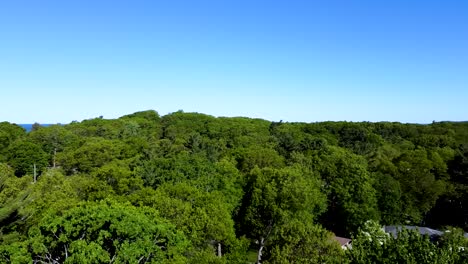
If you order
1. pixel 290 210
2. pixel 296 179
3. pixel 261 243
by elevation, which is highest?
pixel 296 179

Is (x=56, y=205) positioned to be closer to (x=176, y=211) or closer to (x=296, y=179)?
(x=176, y=211)

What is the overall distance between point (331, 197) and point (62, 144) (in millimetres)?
60054

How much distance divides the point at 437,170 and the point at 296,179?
26.5 meters

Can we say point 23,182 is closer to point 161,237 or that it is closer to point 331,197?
point 161,237

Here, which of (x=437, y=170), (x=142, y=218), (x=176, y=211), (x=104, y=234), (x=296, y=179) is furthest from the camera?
(x=437, y=170)

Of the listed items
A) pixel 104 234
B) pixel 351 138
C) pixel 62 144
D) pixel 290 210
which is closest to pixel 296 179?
pixel 290 210

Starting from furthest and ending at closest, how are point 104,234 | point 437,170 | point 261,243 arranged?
point 437,170 → point 261,243 → point 104,234

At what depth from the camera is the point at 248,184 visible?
37812 millimetres

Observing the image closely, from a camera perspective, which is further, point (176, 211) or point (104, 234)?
point (176, 211)

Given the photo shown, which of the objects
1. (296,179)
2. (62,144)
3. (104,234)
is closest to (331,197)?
(296,179)

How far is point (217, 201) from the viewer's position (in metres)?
27.2

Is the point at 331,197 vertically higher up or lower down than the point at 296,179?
lower down

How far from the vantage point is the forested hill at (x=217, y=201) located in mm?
18266

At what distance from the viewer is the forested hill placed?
18.3 m
